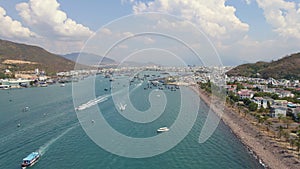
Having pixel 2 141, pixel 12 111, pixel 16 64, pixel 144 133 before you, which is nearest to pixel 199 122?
pixel 144 133

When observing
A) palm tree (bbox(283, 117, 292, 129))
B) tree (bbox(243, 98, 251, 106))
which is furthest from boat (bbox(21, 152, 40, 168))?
tree (bbox(243, 98, 251, 106))

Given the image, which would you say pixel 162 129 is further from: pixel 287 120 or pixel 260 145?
pixel 287 120

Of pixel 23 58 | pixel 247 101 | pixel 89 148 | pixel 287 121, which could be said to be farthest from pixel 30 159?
pixel 23 58

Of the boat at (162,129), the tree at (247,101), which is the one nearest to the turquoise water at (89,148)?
the boat at (162,129)

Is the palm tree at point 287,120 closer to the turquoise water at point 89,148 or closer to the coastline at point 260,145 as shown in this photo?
the coastline at point 260,145

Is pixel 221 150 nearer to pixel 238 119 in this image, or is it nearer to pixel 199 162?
pixel 199 162
